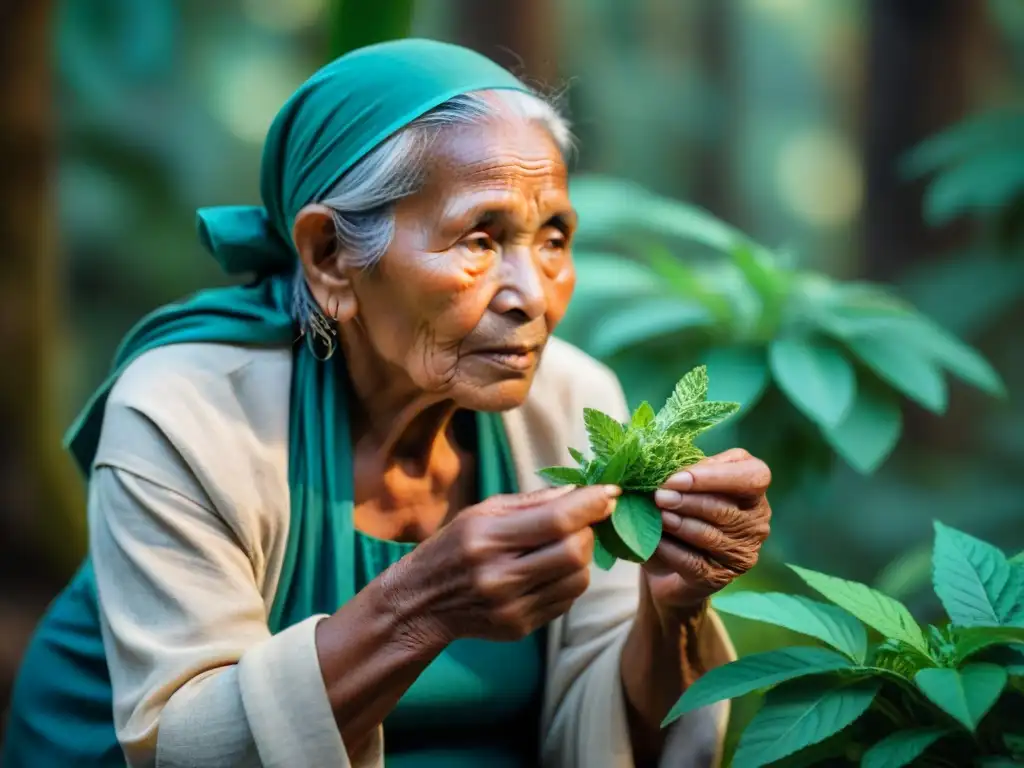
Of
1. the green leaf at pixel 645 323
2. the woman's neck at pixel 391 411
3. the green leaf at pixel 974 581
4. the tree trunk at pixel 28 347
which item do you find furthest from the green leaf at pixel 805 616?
the tree trunk at pixel 28 347

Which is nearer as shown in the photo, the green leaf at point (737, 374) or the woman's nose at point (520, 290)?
the woman's nose at point (520, 290)

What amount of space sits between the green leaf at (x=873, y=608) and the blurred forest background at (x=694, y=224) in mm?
673

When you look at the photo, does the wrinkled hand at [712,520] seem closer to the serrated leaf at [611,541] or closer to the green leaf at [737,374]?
the serrated leaf at [611,541]

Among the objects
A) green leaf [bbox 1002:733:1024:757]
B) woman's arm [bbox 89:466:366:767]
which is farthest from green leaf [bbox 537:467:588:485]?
green leaf [bbox 1002:733:1024:757]

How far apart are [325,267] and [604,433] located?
0.47 meters

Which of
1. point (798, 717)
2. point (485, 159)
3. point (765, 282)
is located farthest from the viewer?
point (765, 282)

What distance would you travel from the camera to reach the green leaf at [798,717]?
141 cm

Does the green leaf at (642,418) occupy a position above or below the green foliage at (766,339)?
above

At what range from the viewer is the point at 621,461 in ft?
4.59

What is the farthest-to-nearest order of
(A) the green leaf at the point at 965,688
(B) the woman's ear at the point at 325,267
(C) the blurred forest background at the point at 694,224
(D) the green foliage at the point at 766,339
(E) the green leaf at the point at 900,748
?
(C) the blurred forest background at the point at 694,224 → (D) the green foliage at the point at 766,339 → (B) the woman's ear at the point at 325,267 → (E) the green leaf at the point at 900,748 → (A) the green leaf at the point at 965,688

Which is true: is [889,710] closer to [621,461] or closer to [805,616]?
[805,616]

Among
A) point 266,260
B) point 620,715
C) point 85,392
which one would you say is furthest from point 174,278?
point 620,715

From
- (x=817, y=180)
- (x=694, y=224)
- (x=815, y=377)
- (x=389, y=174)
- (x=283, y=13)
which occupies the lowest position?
(x=817, y=180)

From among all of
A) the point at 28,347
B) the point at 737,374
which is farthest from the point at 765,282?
the point at 28,347
